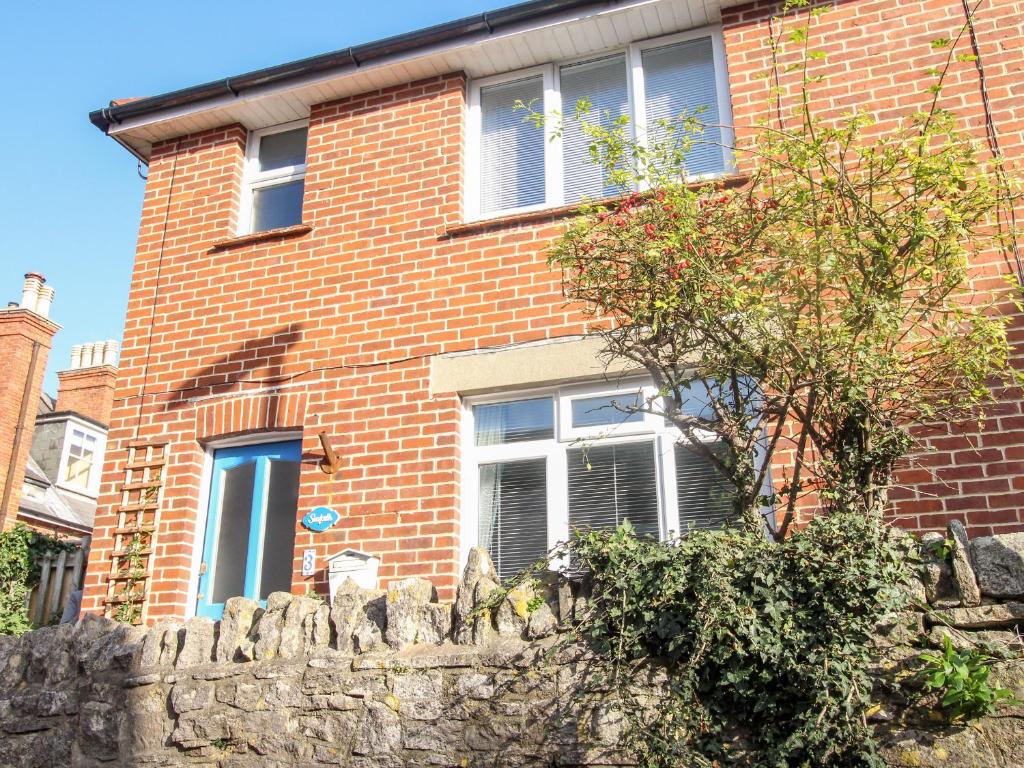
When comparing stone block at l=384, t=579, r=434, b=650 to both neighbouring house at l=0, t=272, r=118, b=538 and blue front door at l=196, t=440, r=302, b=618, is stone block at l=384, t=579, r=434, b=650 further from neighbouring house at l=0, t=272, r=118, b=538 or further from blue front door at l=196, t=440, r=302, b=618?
neighbouring house at l=0, t=272, r=118, b=538

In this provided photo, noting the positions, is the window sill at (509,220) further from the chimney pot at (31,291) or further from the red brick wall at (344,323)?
the chimney pot at (31,291)

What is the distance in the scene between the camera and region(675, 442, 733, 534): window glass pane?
6.57 meters

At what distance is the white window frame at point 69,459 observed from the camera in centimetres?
2170

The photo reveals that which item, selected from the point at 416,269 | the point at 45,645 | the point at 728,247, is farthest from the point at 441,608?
the point at 416,269

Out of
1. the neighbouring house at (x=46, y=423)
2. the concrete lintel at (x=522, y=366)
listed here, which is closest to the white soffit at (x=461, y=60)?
the concrete lintel at (x=522, y=366)

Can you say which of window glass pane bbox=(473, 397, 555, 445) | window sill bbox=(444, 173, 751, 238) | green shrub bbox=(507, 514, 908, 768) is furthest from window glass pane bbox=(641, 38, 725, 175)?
green shrub bbox=(507, 514, 908, 768)

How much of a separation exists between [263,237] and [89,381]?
16077 millimetres

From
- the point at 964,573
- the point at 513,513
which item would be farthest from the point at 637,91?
the point at 964,573

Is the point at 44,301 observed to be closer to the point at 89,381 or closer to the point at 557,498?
the point at 89,381

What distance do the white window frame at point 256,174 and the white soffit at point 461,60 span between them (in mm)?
88

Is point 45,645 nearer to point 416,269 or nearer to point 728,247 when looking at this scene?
point 416,269

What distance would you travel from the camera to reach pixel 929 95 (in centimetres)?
717

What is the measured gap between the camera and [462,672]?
4680 millimetres

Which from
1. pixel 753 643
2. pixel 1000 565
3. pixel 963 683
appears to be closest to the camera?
pixel 963 683
